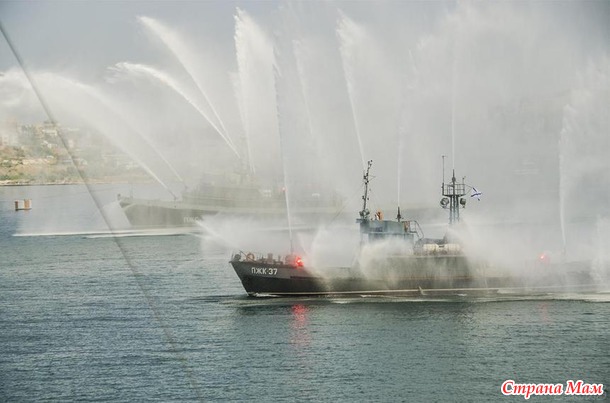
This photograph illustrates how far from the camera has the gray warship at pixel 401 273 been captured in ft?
197

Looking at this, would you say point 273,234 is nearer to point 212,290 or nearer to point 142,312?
point 212,290

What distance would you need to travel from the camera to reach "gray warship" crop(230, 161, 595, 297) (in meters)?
60.2

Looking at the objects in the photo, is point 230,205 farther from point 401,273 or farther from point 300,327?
point 300,327

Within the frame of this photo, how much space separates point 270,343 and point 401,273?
53.2ft

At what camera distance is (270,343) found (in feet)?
155

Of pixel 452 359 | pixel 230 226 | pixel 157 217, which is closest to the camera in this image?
pixel 452 359

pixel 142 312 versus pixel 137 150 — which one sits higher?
pixel 137 150

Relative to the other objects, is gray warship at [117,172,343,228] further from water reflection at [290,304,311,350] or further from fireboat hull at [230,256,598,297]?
water reflection at [290,304,311,350]

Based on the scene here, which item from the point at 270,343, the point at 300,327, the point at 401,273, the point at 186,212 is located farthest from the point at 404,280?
the point at 186,212

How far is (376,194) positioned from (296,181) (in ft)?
37.7

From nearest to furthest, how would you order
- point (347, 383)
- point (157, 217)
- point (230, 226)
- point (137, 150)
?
point (347, 383) → point (230, 226) → point (157, 217) → point (137, 150)

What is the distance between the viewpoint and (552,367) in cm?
4159

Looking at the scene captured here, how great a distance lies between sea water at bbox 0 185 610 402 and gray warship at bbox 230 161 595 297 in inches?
46.5

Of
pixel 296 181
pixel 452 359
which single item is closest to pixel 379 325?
pixel 452 359
